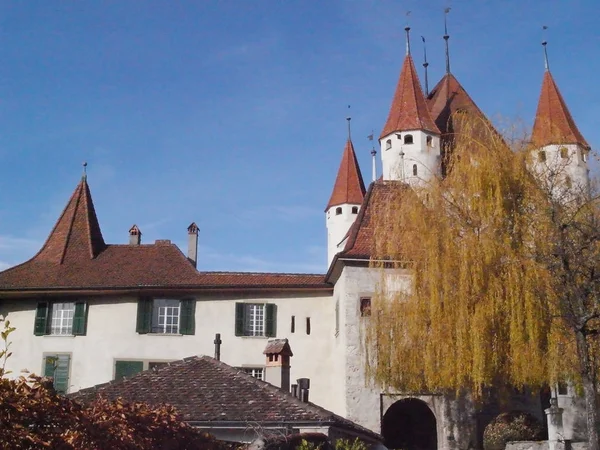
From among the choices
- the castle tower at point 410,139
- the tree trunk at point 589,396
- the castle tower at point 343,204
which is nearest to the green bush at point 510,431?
the tree trunk at point 589,396

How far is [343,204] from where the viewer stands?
38750 mm

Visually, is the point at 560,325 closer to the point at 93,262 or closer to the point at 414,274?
the point at 414,274

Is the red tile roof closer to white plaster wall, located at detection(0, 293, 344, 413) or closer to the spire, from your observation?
the spire

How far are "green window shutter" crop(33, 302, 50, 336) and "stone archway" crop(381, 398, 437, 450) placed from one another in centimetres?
1280

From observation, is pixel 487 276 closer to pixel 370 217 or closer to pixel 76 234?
pixel 370 217

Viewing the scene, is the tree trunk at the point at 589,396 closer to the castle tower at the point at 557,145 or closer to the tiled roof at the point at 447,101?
the castle tower at the point at 557,145

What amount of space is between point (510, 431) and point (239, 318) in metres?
10.3

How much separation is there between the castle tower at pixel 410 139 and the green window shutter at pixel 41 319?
1469 cm

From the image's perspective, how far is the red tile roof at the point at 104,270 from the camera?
2755cm

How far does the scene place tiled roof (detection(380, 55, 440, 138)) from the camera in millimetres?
32719

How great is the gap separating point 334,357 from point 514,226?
9538 millimetres

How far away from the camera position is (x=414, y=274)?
68.6 feet

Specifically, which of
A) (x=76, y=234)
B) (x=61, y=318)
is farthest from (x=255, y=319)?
(x=76, y=234)

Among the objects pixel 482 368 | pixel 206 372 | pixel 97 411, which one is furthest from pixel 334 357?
pixel 97 411
